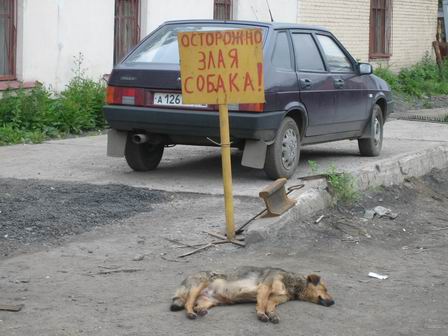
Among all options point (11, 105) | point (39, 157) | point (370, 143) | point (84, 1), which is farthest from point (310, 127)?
point (84, 1)

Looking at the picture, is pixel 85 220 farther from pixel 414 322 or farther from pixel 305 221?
pixel 414 322

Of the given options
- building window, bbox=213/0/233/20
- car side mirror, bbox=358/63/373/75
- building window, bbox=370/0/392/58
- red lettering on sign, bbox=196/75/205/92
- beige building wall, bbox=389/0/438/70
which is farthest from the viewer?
beige building wall, bbox=389/0/438/70

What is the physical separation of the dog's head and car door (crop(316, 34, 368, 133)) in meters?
5.05

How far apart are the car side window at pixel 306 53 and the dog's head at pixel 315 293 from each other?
14.8 feet

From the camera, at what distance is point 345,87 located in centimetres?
1155

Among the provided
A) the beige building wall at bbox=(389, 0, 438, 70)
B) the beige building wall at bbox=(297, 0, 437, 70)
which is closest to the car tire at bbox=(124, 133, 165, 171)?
the beige building wall at bbox=(297, 0, 437, 70)

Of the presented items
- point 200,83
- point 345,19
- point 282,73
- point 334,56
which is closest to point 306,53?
point 334,56

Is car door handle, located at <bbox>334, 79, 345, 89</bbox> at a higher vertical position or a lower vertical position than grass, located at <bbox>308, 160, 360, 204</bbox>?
higher

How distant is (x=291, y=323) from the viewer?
6121mm

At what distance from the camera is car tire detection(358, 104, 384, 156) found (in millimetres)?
12312

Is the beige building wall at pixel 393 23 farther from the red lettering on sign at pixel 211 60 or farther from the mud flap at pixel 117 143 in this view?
the red lettering on sign at pixel 211 60

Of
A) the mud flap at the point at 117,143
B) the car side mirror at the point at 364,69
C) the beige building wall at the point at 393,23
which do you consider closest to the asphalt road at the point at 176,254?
the mud flap at the point at 117,143

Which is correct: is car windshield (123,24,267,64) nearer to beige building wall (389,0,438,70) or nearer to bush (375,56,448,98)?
bush (375,56,448,98)

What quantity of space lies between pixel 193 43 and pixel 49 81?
7335 mm
